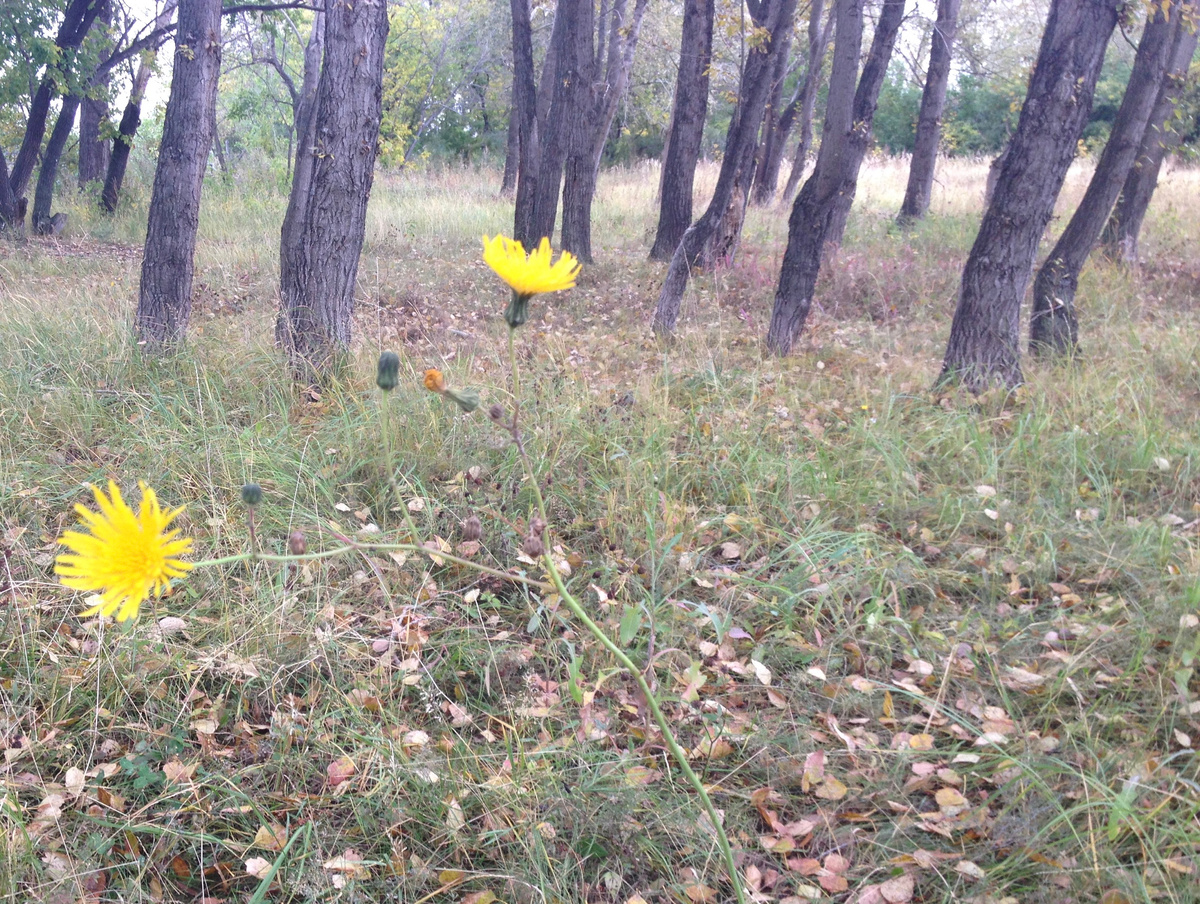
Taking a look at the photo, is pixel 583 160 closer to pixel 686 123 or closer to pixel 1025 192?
pixel 686 123

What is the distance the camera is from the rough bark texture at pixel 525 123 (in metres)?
7.89

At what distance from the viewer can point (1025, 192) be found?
4113mm

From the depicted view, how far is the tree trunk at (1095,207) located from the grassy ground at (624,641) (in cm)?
61

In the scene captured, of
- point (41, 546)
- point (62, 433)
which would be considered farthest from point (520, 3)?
point (41, 546)

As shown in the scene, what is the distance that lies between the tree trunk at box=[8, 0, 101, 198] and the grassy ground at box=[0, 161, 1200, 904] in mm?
7007

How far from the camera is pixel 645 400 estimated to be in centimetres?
387

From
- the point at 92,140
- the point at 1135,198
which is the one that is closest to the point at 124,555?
the point at 1135,198

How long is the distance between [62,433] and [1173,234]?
1084cm

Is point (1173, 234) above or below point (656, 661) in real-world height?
above

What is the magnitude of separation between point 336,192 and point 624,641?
365 centimetres

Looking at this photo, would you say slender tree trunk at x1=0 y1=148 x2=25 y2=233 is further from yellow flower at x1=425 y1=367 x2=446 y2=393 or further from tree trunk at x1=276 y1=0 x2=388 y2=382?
yellow flower at x1=425 y1=367 x2=446 y2=393

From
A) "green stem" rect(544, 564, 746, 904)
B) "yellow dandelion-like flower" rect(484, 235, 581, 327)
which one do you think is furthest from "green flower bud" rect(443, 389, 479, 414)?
"green stem" rect(544, 564, 746, 904)

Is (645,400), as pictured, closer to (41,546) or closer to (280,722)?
(280,722)

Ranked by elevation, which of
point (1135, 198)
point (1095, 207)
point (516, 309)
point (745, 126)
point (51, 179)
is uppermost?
point (745, 126)
